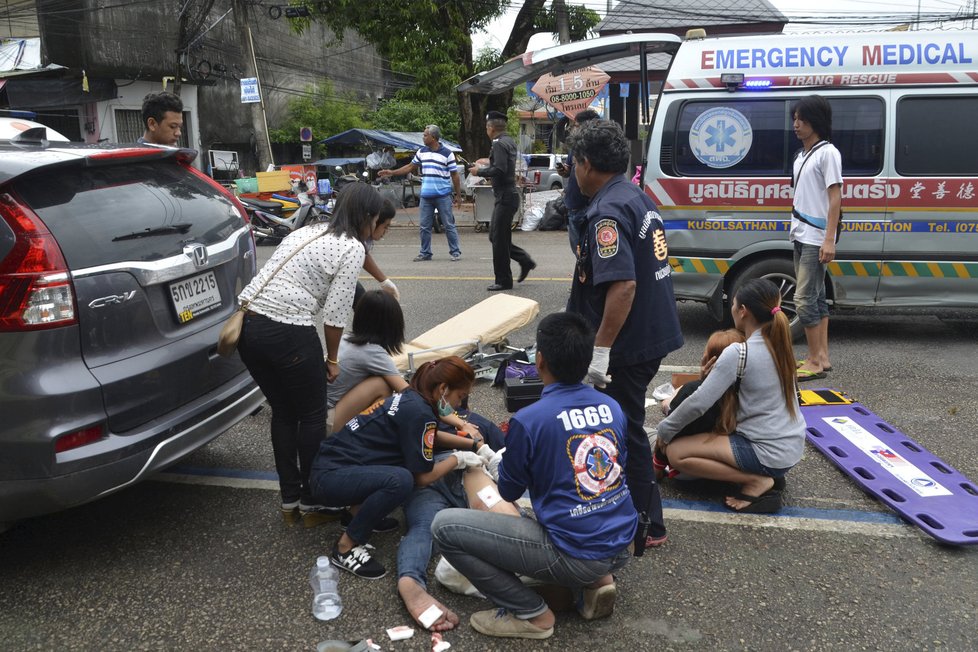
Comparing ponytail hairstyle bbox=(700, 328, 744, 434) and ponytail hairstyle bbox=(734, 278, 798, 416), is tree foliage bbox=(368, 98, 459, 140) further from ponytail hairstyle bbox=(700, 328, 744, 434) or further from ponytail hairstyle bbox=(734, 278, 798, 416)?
ponytail hairstyle bbox=(734, 278, 798, 416)

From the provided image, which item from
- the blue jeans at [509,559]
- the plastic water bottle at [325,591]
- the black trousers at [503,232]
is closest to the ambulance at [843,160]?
the black trousers at [503,232]

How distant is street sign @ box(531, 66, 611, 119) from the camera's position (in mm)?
12664

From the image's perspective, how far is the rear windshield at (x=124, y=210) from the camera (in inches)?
118

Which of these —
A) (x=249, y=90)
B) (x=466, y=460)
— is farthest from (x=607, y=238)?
(x=249, y=90)

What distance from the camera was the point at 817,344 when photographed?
18.0 feet

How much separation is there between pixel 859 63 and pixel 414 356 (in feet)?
12.9

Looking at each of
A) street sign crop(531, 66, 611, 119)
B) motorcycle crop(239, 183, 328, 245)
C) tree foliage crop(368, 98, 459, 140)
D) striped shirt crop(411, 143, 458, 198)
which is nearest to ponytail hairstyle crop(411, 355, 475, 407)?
striped shirt crop(411, 143, 458, 198)

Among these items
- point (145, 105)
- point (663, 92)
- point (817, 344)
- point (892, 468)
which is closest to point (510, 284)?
point (663, 92)

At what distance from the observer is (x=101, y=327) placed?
9.80 ft

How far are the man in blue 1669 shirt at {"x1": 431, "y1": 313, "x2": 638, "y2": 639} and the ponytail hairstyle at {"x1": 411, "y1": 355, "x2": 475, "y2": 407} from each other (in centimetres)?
58

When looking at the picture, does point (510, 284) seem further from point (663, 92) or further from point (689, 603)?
point (689, 603)

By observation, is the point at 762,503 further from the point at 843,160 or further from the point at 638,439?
the point at 843,160

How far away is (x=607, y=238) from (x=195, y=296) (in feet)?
6.08

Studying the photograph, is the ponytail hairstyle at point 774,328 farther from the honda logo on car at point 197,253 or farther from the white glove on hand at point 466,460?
the honda logo on car at point 197,253
